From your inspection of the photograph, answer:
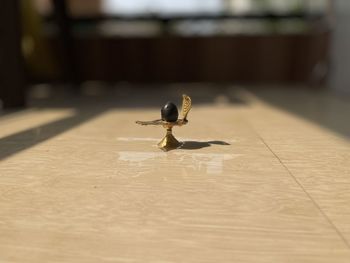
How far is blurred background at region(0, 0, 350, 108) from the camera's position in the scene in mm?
4461

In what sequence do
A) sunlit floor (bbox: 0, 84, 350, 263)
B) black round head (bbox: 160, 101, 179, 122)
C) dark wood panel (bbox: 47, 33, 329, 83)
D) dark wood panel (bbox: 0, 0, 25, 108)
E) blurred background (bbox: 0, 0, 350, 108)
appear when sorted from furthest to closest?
1. dark wood panel (bbox: 47, 33, 329, 83)
2. blurred background (bbox: 0, 0, 350, 108)
3. dark wood panel (bbox: 0, 0, 25, 108)
4. black round head (bbox: 160, 101, 179, 122)
5. sunlit floor (bbox: 0, 84, 350, 263)

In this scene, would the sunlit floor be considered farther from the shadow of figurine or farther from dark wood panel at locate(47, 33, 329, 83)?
dark wood panel at locate(47, 33, 329, 83)

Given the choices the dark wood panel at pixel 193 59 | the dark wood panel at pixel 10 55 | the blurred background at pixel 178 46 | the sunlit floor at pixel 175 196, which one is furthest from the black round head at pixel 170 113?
the dark wood panel at pixel 193 59

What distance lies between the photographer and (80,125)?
196cm

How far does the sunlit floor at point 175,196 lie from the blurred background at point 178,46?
9.65 ft

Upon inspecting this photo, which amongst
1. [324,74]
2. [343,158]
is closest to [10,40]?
[343,158]

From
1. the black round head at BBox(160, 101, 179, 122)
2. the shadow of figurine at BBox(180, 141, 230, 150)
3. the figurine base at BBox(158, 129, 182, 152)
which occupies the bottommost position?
the shadow of figurine at BBox(180, 141, 230, 150)

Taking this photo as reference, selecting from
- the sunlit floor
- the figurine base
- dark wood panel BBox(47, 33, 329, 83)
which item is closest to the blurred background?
dark wood panel BBox(47, 33, 329, 83)

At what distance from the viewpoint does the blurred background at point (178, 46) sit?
446cm

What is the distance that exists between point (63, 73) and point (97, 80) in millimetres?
521

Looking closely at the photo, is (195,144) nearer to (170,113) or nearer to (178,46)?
(170,113)

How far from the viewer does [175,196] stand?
921mm

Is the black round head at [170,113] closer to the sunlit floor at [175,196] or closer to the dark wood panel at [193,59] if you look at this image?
the sunlit floor at [175,196]

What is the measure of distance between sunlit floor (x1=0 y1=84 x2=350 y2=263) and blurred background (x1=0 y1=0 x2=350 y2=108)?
2940 millimetres
